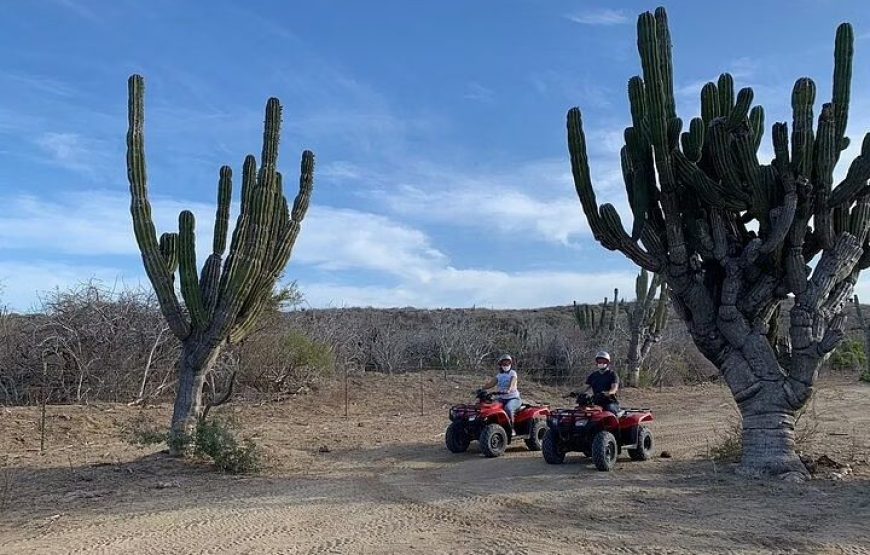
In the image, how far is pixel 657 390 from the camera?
947 inches

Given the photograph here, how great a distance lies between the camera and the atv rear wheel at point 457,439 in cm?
1216

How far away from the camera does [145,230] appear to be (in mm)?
10906

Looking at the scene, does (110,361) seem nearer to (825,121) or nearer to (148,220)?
(148,220)

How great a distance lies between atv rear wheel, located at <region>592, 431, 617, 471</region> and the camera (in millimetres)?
10078

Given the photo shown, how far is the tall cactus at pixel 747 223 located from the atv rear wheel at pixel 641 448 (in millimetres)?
1457

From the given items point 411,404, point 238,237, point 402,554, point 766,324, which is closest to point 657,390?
point 411,404

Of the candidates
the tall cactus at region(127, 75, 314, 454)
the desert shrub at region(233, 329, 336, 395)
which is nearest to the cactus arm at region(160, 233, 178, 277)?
the tall cactus at region(127, 75, 314, 454)

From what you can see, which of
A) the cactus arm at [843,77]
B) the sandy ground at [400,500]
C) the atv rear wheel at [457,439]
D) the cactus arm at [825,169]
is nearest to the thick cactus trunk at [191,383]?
the sandy ground at [400,500]

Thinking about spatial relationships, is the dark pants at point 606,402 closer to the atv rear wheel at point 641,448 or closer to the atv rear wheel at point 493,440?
the atv rear wheel at point 641,448

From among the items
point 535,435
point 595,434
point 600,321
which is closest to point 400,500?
point 595,434

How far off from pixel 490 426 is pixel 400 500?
133 inches

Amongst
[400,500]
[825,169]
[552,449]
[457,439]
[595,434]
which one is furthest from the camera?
[457,439]

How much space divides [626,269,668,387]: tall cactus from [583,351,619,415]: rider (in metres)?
13.1

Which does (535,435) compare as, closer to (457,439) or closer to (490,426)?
(490,426)
